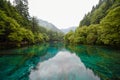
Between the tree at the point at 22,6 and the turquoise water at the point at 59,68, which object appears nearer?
the turquoise water at the point at 59,68

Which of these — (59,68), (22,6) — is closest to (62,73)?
(59,68)

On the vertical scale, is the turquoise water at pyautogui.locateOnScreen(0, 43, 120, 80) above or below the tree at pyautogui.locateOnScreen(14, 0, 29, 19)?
below

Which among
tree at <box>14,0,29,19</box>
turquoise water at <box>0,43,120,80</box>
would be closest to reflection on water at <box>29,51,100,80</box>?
turquoise water at <box>0,43,120,80</box>

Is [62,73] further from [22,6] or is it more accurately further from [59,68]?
[22,6]

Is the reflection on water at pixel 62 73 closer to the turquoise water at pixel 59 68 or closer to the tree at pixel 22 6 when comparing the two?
the turquoise water at pixel 59 68

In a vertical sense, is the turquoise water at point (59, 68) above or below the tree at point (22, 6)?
below

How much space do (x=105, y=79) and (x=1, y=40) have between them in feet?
86.7

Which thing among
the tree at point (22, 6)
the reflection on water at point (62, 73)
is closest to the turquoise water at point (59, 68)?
the reflection on water at point (62, 73)

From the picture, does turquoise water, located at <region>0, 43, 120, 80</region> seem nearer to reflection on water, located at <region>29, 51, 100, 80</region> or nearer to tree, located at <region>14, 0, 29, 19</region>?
reflection on water, located at <region>29, 51, 100, 80</region>

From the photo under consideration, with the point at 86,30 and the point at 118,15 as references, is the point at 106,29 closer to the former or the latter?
the point at 118,15

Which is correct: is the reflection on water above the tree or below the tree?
below

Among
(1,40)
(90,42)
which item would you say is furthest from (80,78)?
(90,42)

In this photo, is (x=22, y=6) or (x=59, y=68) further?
(x=22, y=6)

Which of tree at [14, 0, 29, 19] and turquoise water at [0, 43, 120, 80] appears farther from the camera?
tree at [14, 0, 29, 19]
